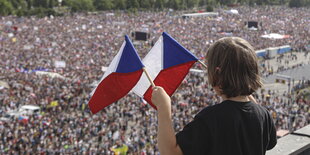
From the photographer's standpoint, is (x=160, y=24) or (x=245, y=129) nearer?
(x=245, y=129)

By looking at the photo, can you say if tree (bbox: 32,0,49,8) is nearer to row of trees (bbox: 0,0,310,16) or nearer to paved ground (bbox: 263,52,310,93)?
row of trees (bbox: 0,0,310,16)

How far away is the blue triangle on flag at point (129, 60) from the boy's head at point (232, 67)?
4.45 feet

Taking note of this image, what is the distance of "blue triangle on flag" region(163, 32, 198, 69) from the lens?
342 centimetres

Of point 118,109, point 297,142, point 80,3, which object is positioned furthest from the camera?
point 80,3

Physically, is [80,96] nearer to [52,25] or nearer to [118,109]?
[118,109]

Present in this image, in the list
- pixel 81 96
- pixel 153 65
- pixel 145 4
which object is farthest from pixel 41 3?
pixel 153 65

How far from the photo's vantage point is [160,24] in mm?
55500

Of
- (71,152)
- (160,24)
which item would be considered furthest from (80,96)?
(160,24)

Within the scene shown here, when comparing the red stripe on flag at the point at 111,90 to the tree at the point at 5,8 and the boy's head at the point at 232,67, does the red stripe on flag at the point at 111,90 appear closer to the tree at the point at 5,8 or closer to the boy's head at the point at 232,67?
the boy's head at the point at 232,67

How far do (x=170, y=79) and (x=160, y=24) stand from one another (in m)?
52.4

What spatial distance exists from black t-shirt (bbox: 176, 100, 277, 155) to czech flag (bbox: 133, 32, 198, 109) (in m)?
1.60

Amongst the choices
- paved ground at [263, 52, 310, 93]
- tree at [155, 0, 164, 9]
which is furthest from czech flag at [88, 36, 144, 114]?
tree at [155, 0, 164, 9]

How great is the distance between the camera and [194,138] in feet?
5.38

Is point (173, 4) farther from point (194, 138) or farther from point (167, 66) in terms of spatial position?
point (194, 138)
